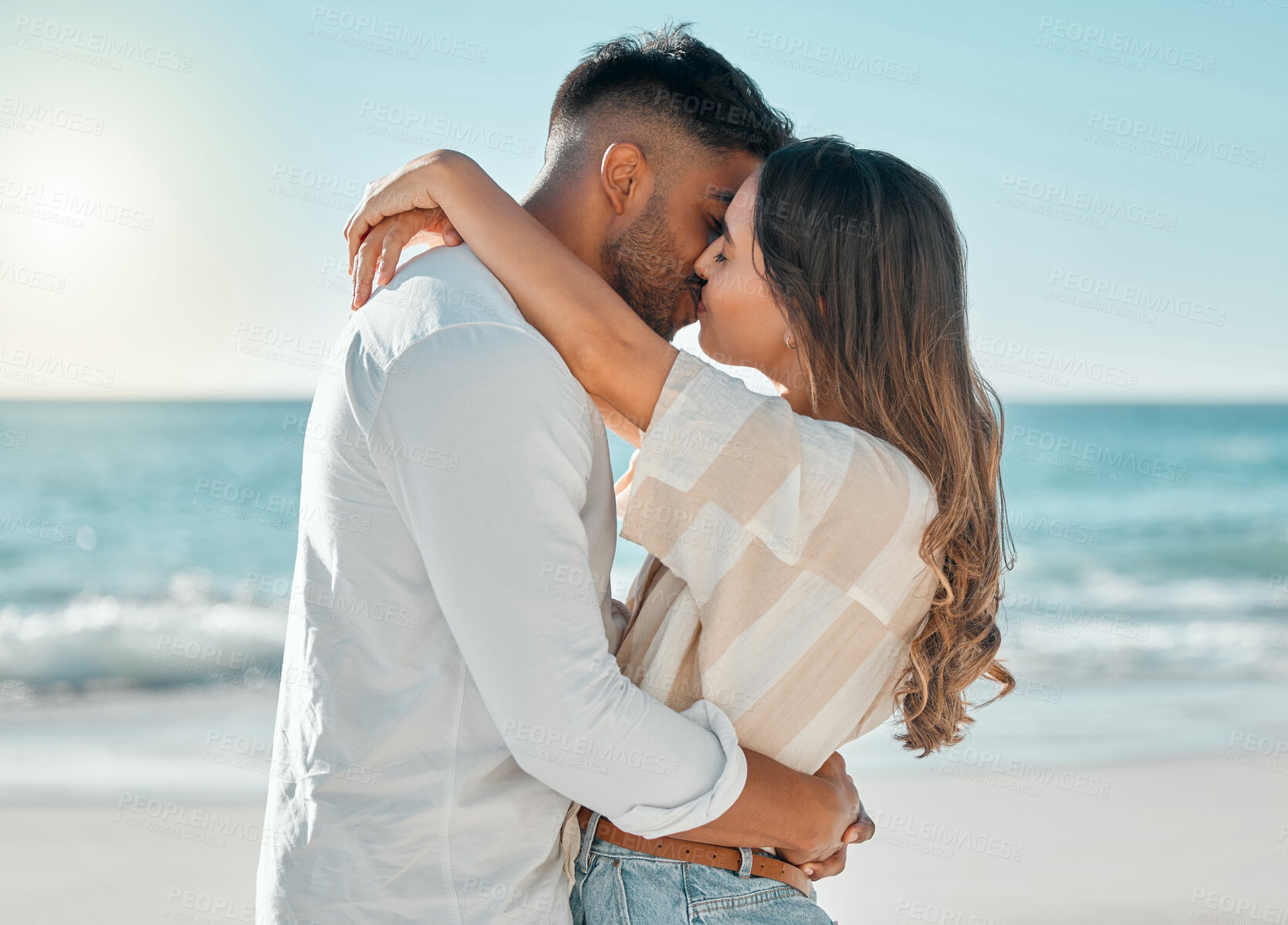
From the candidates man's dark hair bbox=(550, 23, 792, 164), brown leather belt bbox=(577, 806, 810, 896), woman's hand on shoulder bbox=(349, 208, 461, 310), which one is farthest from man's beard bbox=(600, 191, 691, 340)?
brown leather belt bbox=(577, 806, 810, 896)

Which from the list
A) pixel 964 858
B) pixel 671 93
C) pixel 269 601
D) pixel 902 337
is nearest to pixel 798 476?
pixel 902 337

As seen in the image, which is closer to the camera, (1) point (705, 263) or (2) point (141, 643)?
(1) point (705, 263)

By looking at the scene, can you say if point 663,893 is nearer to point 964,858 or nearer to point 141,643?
point 964,858

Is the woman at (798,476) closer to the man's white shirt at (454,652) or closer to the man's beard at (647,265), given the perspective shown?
the man's white shirt at (454,652)

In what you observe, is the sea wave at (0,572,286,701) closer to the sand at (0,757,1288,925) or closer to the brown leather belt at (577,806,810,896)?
the sand at (0,757,1288,925)

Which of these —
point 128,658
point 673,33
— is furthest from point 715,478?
point 128,658

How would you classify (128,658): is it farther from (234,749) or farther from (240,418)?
(240,418)

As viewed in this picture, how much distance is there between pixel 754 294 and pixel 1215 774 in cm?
565

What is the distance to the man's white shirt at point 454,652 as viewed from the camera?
4.17ft

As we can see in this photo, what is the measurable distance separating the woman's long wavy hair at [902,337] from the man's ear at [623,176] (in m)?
0.28

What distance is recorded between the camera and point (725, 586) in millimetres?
1552

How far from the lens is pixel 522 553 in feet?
4.11

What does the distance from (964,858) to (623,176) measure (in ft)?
13.7

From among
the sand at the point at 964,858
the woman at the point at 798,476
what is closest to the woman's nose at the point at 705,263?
the woman at the point at 798,476
